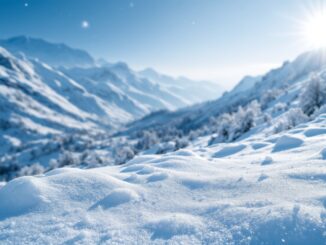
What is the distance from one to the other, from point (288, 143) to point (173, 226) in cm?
1168

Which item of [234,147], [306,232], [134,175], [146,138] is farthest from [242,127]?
[146,138]

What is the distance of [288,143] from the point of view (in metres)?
14.2

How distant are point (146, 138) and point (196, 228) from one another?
115702 millimetres

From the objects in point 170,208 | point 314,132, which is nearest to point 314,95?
point 314,132

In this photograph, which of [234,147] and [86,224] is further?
[234,147]

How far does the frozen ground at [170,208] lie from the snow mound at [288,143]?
15.0 feet

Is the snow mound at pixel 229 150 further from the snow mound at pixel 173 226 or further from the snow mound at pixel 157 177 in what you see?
the snow mound at pixel 173 226

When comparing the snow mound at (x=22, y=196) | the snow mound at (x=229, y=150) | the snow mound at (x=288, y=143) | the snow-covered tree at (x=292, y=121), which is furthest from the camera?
the snow-covered tree at (x=292, y=121)

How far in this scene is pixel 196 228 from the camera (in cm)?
536

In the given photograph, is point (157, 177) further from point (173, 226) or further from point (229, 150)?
point (229, 150)

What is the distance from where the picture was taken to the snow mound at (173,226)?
5.28 meters

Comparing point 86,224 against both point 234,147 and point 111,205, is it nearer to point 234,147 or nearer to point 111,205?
point 111,205

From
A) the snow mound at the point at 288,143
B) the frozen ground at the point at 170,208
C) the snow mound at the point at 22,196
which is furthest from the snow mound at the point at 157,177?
the snow mound at the point at 288,143

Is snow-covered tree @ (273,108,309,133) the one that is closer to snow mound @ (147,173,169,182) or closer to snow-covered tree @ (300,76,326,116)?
snow-covered tree @ (300,76,326,116)
